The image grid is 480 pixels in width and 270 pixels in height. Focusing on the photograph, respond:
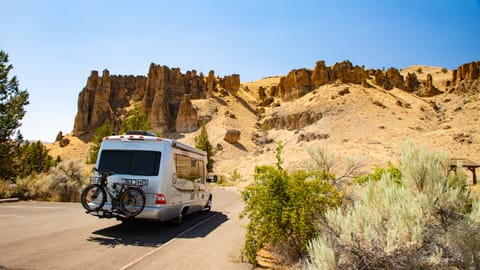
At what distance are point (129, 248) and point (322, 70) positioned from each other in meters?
74.4

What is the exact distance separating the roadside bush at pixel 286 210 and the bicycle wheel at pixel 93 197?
478 cm

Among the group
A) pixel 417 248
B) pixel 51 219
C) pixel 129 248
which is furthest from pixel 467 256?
pixel 51 219

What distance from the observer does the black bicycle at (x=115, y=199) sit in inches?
326

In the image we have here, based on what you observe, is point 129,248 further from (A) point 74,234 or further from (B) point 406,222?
(B) point 406,222

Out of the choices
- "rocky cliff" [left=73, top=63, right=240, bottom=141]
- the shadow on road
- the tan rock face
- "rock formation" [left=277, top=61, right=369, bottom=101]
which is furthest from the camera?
the tan rock face

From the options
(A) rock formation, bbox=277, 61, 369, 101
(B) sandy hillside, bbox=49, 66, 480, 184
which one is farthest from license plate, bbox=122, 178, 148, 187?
(A) rock formation, bbox=277, 61, 369, 101

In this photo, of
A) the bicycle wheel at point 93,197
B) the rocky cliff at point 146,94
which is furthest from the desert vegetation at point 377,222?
the rocky cliff at point 146,94

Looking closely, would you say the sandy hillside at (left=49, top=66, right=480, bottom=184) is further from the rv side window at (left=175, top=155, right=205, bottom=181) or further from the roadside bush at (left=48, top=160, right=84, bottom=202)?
the roadside bush at (left=48, top=160, right=84, bottom=202)

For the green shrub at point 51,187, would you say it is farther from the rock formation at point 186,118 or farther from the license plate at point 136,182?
the rock formation at point 186,118

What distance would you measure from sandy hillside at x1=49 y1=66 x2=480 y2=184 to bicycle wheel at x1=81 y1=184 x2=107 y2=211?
1116 inches

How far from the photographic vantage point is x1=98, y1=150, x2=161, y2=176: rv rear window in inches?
347

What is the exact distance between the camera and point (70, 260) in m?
5.94

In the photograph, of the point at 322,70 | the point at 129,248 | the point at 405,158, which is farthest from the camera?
the point at 322,70

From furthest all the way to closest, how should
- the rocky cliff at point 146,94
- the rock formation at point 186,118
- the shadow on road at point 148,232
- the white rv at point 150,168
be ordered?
the rocky cliff at point 146,94 → the rock formation at point 186,118 → the white rv at point 150,168 → the shadow on road at point 148,232
